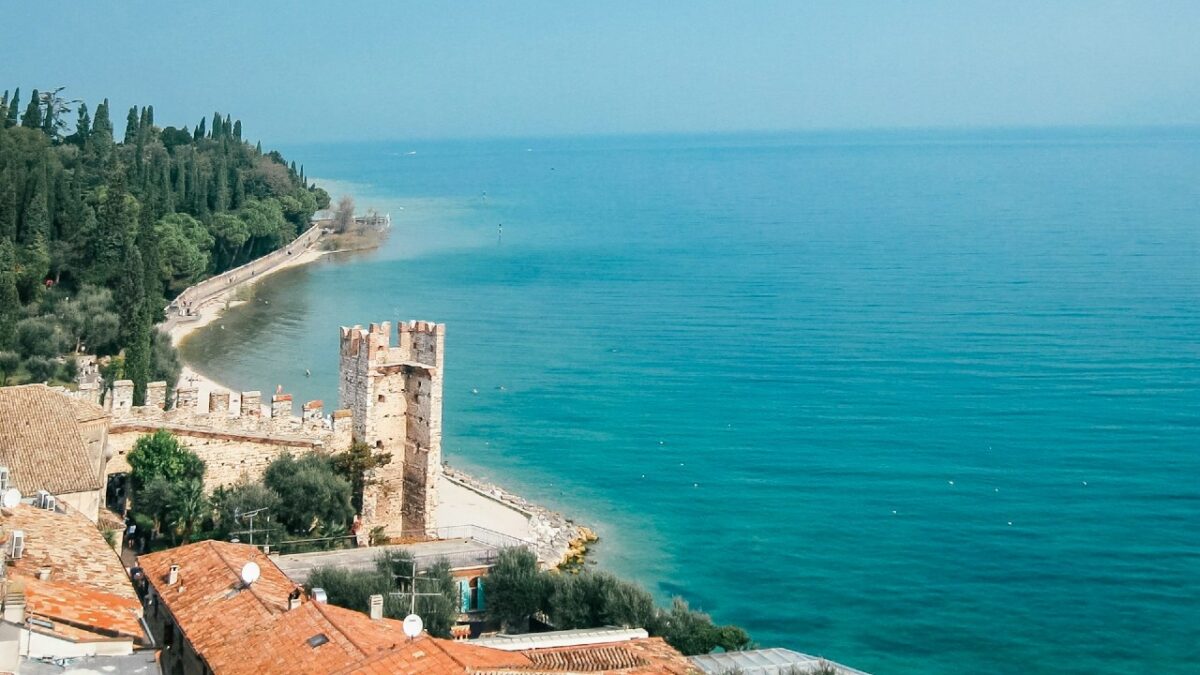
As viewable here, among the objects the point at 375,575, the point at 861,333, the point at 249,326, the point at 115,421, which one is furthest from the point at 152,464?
the point at 861,333

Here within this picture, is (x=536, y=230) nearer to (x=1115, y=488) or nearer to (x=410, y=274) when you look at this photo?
(x=410, y=274)

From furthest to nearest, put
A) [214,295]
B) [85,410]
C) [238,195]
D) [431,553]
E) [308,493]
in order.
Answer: [238,195] < [214,295] < [431,553] < [308,493] < [85,410]

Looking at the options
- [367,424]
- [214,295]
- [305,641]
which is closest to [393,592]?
[305,641]

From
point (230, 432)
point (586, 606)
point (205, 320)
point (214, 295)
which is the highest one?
point (214, 295)

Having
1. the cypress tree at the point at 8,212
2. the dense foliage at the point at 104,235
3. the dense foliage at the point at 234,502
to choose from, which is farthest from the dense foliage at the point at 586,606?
the cypress tree at the point at 8,212

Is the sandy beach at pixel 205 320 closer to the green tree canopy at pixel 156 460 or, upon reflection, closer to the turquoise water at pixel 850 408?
the turquoise water at pixel 850 408

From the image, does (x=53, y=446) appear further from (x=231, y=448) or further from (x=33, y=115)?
(x=33, y=115)
